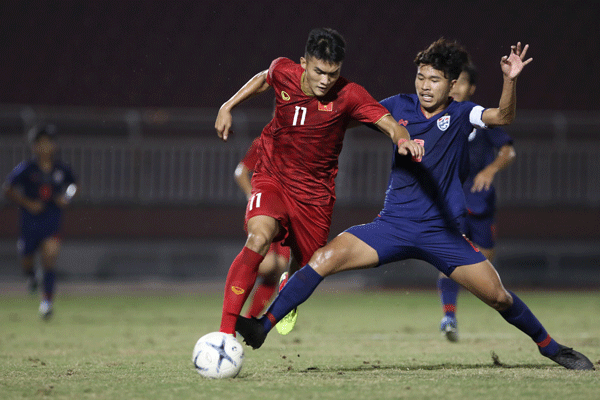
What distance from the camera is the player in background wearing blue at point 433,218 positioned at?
4.94 metres

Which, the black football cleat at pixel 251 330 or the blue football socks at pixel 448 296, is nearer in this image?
the black football cleat at pixel 251 330

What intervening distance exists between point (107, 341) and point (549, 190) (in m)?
10.6

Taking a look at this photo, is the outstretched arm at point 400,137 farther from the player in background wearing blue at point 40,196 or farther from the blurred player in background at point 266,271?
the player in background wearing blue at point 40,196

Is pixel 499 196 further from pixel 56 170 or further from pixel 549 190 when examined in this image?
pixel 56 170

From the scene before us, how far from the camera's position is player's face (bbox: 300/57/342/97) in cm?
501

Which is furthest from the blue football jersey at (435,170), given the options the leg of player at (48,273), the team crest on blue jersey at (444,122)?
the leg of player at (48,273)

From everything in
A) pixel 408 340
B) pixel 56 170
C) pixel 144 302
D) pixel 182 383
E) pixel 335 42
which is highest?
pixel 335 42

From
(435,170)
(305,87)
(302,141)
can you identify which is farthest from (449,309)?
(305,87)

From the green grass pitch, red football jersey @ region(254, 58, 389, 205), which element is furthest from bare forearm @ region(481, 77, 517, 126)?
the green grass pitch

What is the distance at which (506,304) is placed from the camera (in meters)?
5.05

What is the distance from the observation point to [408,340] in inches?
289

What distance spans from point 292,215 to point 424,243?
903mm

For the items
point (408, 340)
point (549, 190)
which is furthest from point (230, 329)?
point (549, 190)

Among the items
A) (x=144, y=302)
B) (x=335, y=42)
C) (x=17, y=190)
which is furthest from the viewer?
(x=144, y=302)
